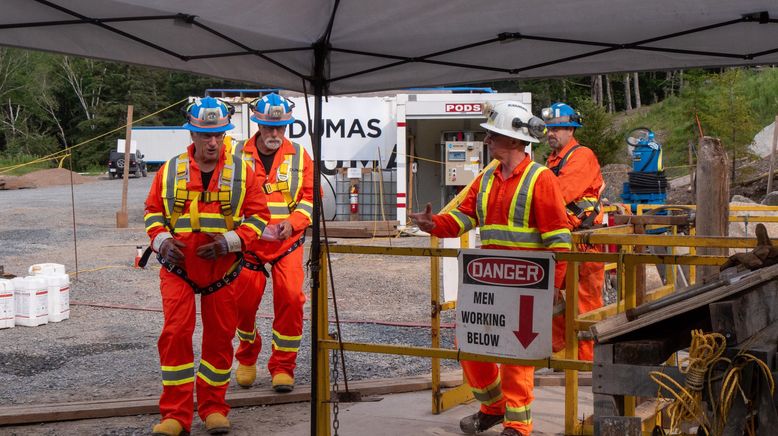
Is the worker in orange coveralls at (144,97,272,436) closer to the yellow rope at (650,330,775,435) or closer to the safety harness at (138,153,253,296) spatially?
the safety harness at (138,153,253,296)

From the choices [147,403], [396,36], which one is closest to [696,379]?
[396,36]

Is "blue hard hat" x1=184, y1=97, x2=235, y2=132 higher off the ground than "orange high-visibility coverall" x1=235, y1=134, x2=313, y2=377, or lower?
higher

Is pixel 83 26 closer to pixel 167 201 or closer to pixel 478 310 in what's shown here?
pixel 167 201

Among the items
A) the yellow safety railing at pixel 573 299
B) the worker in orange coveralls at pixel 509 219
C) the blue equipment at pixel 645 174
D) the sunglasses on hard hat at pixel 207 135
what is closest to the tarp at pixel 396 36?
the sunglasses on hard hat at pixel 207 135

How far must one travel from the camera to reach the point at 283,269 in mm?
7305

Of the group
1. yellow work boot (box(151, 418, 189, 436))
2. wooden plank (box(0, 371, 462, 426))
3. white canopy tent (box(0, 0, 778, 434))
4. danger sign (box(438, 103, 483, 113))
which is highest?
danger sign (box(438, 103, 483, 113))

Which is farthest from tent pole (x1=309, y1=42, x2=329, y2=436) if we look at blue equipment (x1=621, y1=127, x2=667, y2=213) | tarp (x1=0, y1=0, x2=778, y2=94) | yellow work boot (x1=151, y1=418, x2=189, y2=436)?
blue equipment (x1=621, y1=127, x2=667, y2=213)

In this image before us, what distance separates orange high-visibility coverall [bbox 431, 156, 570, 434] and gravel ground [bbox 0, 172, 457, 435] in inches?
61.4

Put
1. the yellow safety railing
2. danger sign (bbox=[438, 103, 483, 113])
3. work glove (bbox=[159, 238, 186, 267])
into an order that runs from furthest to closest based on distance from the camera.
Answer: danger sign (bbox=[438, 103, 483, 113]), work glove (bbox=[159, 238, 186, 267]), the yellow safety railing

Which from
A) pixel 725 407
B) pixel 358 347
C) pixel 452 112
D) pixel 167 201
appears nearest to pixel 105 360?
pixel 167 201

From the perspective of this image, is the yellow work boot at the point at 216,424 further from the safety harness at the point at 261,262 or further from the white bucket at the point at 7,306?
the white bucket at the point at 7,306

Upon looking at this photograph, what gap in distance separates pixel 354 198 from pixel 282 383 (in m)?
13.4

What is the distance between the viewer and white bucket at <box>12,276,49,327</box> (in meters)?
10.2

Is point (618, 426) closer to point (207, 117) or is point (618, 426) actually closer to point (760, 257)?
point (760, 257)
